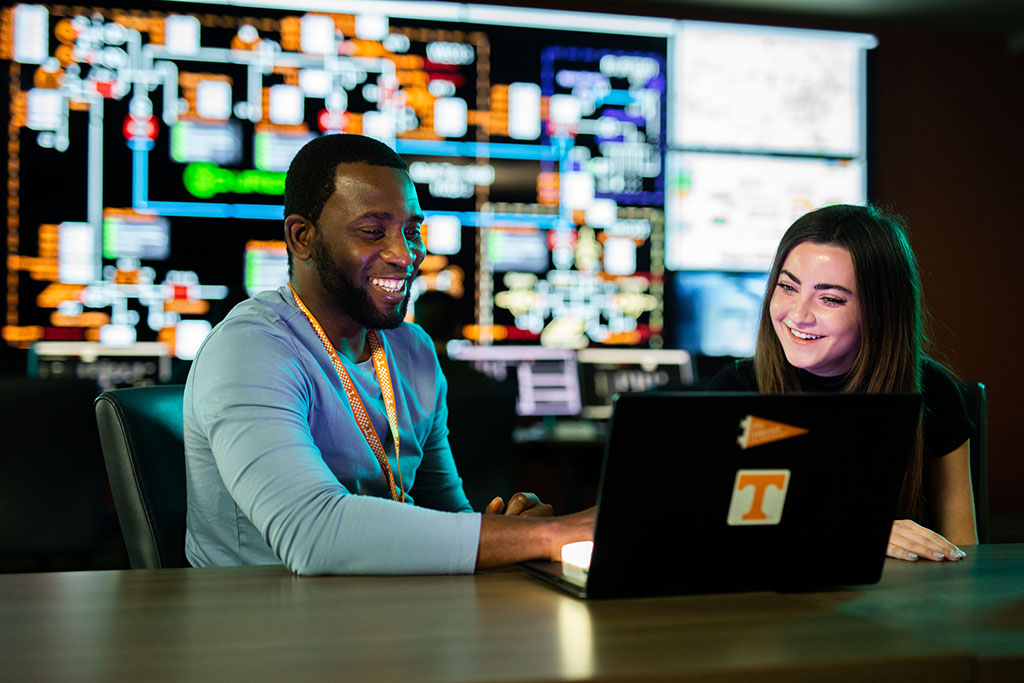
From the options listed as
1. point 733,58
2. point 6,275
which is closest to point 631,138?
point 733,58

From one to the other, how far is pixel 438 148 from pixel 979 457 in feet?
10.7

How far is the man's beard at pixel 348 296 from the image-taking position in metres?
1.54

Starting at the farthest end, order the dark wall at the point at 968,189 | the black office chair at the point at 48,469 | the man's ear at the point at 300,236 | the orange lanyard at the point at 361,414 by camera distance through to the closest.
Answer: the dark wall at the point at 968,189
the black office chair at the point at 48,469
the man's ear at the point at 300,236
the orange lanyard at the point at 361,414

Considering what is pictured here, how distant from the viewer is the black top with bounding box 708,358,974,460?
162 cm

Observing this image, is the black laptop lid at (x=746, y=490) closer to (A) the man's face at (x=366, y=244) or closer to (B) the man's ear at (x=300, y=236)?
(A) the man's face at (x=366, y=244)

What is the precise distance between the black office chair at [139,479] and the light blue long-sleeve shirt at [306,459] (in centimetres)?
7

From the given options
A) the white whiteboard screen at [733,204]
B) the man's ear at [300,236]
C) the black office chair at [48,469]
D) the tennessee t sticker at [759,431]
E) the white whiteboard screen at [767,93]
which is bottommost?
the black office chair at [48,469]

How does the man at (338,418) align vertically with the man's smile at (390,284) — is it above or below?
below

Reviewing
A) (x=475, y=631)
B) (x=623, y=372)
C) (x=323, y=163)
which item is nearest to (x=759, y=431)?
(x=475, y=631)

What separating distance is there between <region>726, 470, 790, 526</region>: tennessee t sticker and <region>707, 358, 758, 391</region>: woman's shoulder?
2.85 ft

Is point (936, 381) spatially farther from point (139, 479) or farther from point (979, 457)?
point (139, 479)

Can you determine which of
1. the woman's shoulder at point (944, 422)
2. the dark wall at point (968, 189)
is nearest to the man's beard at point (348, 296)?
the woman's shoulder at point (944, 422)

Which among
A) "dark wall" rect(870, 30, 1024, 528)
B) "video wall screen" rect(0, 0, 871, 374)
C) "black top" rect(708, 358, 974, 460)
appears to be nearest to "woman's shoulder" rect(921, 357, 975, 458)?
"black top" rect(708, 358, 974, 460)

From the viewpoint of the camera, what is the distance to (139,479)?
4.26ft
